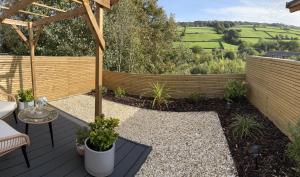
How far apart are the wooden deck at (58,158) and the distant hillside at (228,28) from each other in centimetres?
1819

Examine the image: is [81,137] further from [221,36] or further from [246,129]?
[221,36]

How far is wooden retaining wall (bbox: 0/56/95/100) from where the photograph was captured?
7.38 meters

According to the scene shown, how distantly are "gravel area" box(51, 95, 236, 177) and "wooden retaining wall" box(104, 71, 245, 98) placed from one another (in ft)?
4.72

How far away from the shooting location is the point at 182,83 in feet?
30.4

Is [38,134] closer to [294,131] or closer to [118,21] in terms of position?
[294,131]

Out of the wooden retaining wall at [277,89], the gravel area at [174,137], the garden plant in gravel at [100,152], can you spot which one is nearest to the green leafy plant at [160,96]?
the gravel area at [174,137]

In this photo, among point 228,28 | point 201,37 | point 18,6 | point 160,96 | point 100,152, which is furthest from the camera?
point 228,28

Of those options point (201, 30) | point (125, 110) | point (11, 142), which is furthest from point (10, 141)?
point (201, 30)

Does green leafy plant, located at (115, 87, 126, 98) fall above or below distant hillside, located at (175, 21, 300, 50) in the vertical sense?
below

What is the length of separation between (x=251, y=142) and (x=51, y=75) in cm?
681

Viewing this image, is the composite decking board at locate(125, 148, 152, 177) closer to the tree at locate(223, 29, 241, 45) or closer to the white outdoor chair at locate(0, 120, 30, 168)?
the white outdoor chair at locate(0, 120, 30, 168)

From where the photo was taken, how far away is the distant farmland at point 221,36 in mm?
22656

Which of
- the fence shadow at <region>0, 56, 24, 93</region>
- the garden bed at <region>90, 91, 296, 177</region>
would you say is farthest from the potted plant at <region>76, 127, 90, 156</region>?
the fence shadow at <region>0, 56, 24, 93</region>

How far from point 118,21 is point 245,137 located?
997 cm
